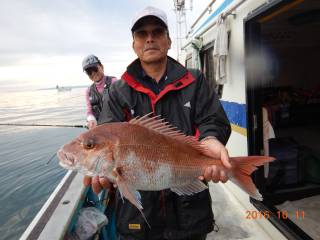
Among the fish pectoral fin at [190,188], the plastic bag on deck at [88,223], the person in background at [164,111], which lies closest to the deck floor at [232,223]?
the plastic bag on deck at [88,223]

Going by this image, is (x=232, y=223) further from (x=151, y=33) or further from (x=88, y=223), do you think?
(x=151, y=33)

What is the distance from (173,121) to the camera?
206 cm

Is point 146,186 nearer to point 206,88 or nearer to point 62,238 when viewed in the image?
point 206,88

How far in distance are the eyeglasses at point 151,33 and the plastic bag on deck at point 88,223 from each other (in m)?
2.21

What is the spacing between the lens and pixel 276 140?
497 centimetres

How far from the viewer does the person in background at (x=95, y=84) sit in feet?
15.4

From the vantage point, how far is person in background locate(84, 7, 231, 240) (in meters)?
2.01

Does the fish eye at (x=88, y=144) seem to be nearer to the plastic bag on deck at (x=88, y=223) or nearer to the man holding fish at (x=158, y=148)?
the man holding fish at (x=158, y=148)

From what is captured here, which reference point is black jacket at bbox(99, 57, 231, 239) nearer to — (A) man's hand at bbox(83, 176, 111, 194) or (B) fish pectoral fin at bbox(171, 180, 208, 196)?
(B) fish pectoral fin at bbox(171, 180, 208, 196)

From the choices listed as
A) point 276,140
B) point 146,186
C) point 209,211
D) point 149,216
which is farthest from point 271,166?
point 146,186

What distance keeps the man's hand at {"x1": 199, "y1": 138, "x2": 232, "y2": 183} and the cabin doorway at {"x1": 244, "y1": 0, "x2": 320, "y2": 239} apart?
5.95 ft

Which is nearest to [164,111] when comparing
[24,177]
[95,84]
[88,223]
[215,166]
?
[215,166]

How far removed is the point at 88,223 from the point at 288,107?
5830 millimetres

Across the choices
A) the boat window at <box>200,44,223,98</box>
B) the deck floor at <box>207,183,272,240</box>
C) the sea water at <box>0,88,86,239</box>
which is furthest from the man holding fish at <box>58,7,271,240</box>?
the sea water at <box>0,88,86,239</box>
